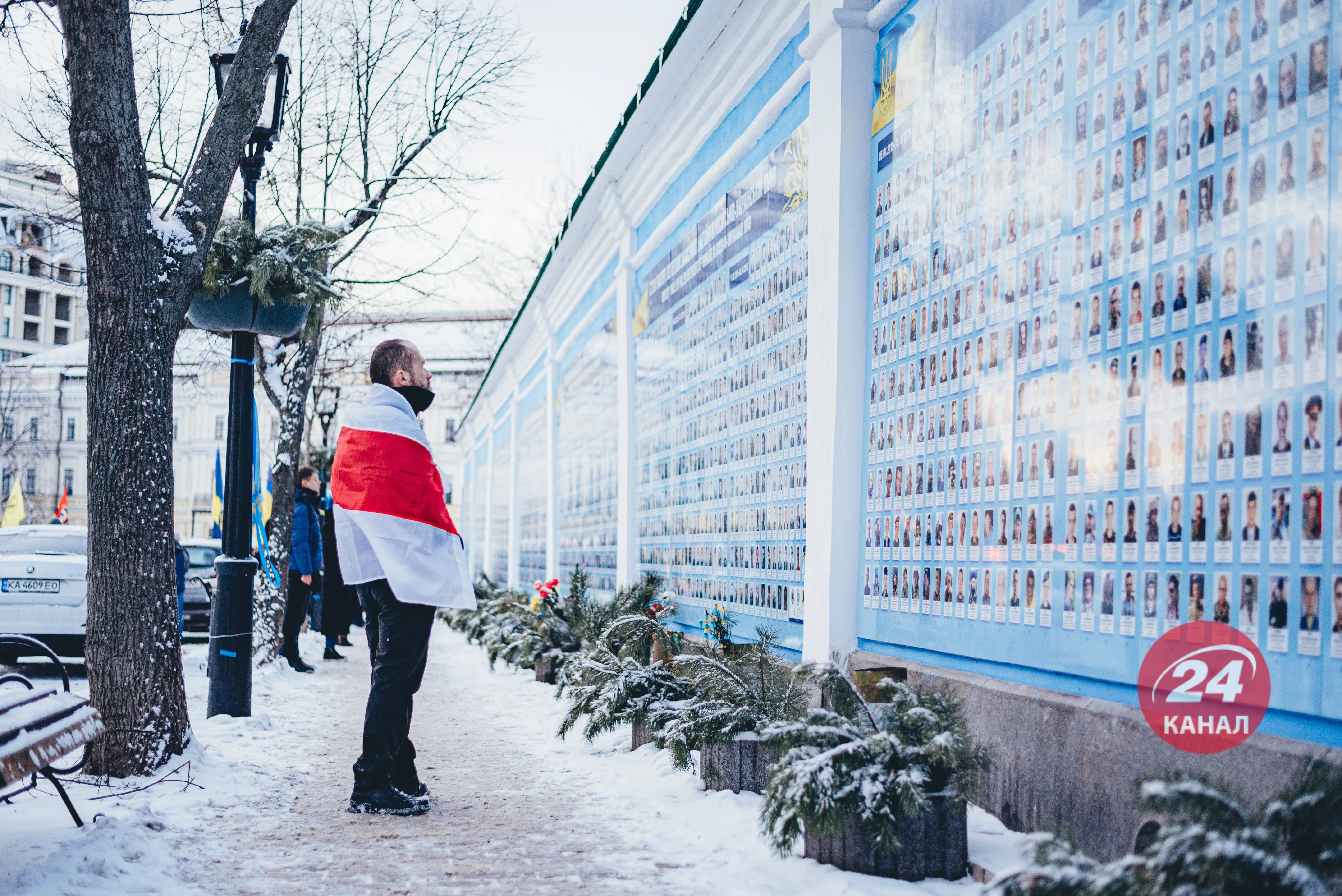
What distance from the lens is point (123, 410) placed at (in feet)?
18.4

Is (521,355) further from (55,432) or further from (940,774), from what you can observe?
(55,432)

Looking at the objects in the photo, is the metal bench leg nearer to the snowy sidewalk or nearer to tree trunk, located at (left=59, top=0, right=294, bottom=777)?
the snowy sidewalk

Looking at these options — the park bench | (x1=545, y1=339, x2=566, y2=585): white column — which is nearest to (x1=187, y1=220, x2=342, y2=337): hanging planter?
the park bench

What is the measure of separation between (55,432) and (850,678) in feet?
241

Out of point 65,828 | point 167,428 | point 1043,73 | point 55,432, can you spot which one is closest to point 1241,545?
point 1043,73

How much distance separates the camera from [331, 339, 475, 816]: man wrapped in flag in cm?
A: 490

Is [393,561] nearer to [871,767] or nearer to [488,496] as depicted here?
[871,767]

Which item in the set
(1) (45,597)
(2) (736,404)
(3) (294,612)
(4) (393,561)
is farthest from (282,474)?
(4) (393,561)

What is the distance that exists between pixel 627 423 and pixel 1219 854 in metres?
8.72

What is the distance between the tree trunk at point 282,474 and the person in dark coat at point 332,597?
43 centimetres

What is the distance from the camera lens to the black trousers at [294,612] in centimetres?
1212

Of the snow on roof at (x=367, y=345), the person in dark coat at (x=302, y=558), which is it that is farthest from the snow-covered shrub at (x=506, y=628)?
the snow on roof at (x=367, y=345)

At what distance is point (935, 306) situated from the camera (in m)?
4.95

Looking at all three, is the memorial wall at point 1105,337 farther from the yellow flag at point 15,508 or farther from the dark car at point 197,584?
the yellow flag at point 15,508
